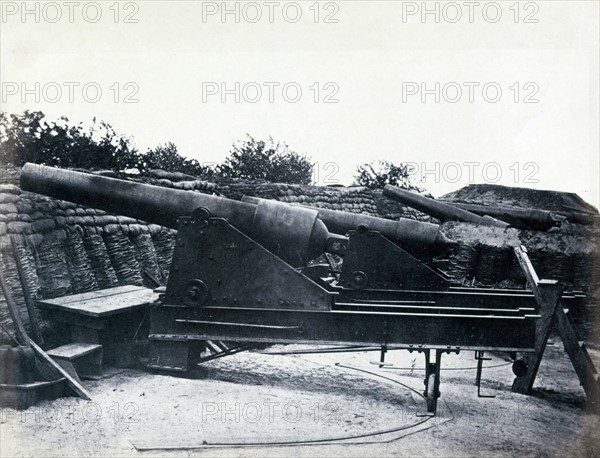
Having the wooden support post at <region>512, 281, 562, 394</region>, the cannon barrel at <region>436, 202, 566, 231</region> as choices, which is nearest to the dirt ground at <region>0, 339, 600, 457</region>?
the wooden support post at <region>512, 281, 562, 394</region>

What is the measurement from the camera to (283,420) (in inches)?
176

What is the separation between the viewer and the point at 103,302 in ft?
19.0

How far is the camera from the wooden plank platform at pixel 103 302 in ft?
17.8

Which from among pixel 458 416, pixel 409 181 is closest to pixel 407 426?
pixel 458 416

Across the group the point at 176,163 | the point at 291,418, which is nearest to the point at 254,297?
the point at 291,418

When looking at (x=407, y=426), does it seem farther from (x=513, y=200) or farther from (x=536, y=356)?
(x=513, y=200)

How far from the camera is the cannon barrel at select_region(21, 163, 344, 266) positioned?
539 centimetres

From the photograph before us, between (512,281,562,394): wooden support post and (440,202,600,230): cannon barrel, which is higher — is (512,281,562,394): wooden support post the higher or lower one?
the lower one

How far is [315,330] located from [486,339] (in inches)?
56.8

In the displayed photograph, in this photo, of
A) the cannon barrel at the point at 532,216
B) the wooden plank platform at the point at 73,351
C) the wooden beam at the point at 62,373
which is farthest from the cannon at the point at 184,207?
the cannon barrel at the point at 532,216

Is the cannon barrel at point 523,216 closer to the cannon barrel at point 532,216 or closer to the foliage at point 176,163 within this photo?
the cannon barrel at point 532,216

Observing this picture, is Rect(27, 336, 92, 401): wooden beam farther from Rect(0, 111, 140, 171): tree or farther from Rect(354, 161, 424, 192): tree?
Rect(354, 161, 424, 192): tree

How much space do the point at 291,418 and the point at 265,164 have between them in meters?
21.5

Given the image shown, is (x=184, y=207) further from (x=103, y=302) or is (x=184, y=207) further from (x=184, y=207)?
(x=103, y=302)
